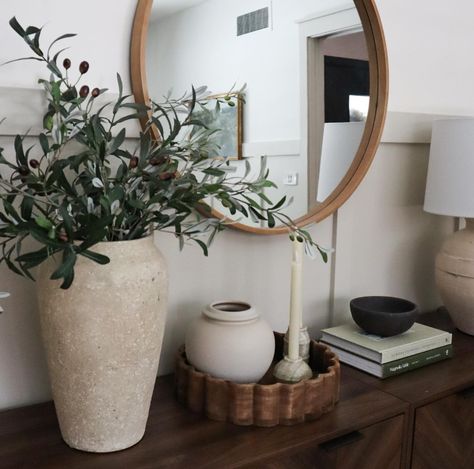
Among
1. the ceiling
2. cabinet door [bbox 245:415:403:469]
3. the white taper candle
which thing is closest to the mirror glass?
the ceiling

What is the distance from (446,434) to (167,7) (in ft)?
3.28

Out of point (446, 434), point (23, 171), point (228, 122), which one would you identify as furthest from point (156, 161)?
point (446, 434)

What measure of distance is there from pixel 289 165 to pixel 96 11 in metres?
0.50

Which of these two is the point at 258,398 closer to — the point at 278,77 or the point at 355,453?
the point at 355,453

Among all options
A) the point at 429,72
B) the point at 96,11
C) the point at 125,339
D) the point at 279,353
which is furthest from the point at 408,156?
the point at 125,339

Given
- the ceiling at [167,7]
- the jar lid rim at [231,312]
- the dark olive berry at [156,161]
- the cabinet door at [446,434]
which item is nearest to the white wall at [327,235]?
the ceiling at [167,7]

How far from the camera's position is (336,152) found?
133cm

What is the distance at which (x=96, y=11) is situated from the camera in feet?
3.27

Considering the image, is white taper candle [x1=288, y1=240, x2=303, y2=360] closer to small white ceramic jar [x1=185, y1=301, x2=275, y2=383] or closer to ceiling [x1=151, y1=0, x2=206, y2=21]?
small white ceramic jar [x1=185, y1=301, x2=275, y2=383]

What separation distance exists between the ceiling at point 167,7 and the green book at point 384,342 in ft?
2.50

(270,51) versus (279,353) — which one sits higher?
(270,51)

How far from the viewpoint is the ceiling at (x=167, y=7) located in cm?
103

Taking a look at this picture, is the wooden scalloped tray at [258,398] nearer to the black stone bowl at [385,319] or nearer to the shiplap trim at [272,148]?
the black stone bowl at [385,319]

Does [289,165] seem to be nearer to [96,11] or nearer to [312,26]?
[312,26]
